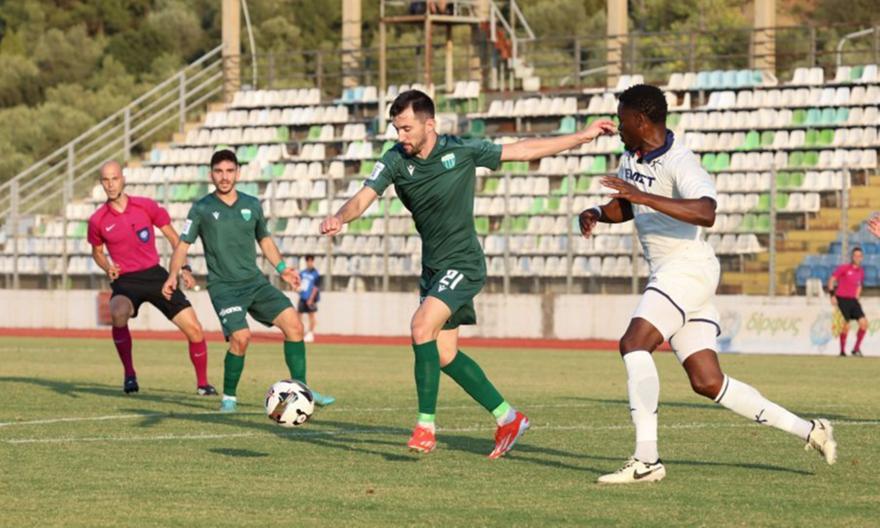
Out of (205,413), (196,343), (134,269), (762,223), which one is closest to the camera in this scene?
(205,413)

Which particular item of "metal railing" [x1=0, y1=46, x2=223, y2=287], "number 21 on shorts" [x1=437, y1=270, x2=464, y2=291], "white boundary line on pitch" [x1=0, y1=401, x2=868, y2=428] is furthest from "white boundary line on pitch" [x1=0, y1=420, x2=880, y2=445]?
"metal railing" [x1=0, y1=46, x2=223, y2=287]

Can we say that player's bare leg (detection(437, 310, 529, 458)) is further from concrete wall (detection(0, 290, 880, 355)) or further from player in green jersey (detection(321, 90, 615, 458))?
concrete wall (detection(0, 290, 880, 355))

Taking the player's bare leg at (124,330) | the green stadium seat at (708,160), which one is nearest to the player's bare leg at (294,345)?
the player's bare leg at (124,330)

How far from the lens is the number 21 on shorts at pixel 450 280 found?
10.6 meters

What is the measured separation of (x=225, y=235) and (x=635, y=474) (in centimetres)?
650

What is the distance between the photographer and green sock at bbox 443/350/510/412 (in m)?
10.8

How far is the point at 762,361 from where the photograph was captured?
25844 millimetres

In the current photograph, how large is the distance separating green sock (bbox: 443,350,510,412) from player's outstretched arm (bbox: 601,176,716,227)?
213cm

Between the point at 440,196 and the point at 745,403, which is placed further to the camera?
the point at 440,196

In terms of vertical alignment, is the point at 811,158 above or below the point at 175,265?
above

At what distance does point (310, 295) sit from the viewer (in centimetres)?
3281

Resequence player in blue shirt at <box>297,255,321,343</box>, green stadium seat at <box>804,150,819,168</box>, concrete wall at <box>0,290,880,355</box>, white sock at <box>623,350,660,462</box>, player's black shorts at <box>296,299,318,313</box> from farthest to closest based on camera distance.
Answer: green stadium seat at <box>804,150,819,168</box>, player's black shorts at <box>296,299,318,313</box>, player in blue shirt at <box>297,255,321,343</box>, concrete wall at <box>0,290,880,355</box>, white sock at <box>623,350,660,462</box>

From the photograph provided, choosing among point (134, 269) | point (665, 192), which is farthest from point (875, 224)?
point (134, 269)

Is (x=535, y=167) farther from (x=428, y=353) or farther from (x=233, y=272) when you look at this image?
(x=428, y=353)
